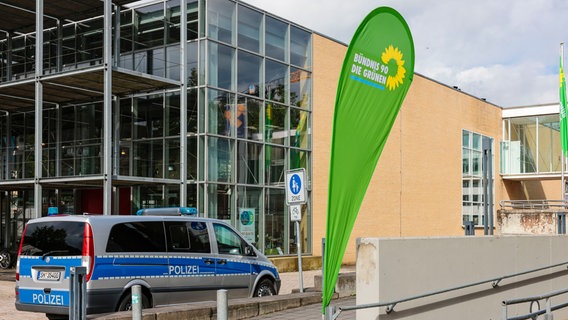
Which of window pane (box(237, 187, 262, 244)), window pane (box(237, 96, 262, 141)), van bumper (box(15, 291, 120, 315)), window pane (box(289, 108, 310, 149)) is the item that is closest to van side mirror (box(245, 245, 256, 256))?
van bumper (box(15, 291, 120, 315))

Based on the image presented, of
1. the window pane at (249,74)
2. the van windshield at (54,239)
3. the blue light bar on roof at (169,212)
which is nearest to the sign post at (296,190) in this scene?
the blue light bar on roof at (169,212)

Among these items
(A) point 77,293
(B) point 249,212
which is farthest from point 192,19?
(A) point 77,293

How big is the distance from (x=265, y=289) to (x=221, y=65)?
917cm

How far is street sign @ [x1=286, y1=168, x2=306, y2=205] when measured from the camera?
13.3 meters

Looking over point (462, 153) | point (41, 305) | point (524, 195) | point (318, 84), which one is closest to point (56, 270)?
point (41, 305)

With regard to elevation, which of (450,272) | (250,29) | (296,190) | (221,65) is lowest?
(450,272)

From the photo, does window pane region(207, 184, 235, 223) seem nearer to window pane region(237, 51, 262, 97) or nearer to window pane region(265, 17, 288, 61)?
window pane region(237, 51, 262, 97)

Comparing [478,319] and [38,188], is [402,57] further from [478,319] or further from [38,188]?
[38,188]

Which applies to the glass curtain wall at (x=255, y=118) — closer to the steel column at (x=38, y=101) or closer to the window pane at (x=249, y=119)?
the window pane at (x=249, y=119)

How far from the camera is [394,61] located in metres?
7.38

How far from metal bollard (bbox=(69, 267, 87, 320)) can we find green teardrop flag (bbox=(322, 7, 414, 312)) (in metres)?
2.88

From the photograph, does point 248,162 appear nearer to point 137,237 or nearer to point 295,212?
point 295,212

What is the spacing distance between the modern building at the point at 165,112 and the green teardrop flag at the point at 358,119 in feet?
35.8

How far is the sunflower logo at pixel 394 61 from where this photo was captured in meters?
7.25
